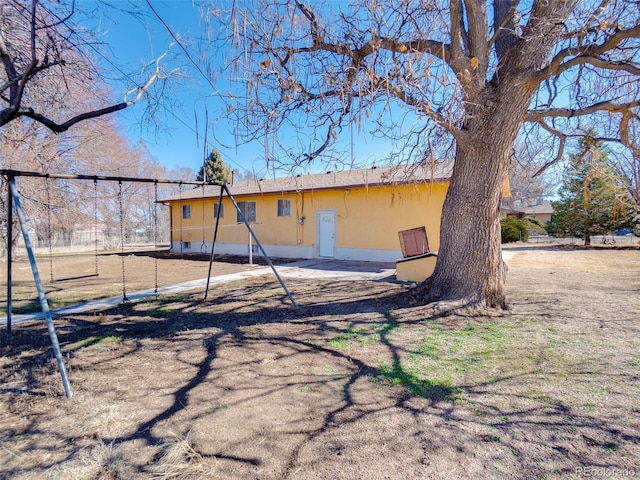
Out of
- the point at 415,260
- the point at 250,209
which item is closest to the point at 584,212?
the point at 415,260

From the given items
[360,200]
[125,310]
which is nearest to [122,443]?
[125,310]

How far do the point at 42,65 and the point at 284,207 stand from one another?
10722 mm

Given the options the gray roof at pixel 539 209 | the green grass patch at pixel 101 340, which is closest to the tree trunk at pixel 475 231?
the green grass patch at pixel 101 340

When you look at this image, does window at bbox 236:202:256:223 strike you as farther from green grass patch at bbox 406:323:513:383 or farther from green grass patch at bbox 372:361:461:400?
green grass patch at bbox 372:361:461:400

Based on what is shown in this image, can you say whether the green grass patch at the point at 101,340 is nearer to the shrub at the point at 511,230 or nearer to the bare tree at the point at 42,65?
the bare tree at the point at 42,65

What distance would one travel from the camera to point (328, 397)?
102 inches

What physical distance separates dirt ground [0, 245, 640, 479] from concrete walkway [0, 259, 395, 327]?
2.58 ft

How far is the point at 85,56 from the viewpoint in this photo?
3836 millimetres

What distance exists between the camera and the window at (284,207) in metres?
13.8

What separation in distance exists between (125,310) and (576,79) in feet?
27.8

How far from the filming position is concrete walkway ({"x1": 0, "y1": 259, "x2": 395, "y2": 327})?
5402 millimetres

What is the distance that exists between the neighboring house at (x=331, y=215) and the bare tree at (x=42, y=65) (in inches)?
219

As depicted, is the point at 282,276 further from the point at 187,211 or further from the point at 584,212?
the point at 584,212

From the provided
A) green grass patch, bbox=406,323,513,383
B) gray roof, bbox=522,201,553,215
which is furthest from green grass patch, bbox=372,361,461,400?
gray roof, bbox=522,201,553,215
